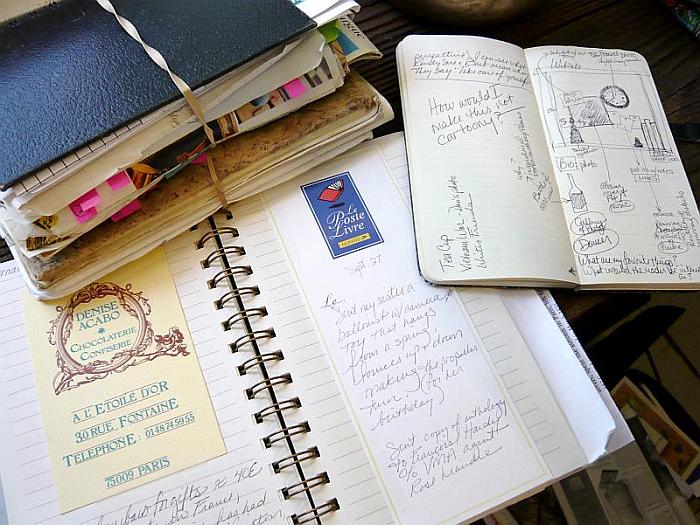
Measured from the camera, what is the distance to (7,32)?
65 centimetres

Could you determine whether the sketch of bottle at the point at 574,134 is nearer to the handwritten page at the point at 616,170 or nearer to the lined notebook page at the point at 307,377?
the handwritten page at the point at 616,170

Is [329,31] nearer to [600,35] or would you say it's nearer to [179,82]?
[179,82]

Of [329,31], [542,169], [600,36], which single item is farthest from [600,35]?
[329,31]

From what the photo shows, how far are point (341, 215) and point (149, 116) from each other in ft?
0.63

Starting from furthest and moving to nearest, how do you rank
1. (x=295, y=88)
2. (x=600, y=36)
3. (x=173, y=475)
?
(x=600, y=36), (x=295, y=88), (x=173, y=475)

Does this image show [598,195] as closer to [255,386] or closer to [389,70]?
[389,70]

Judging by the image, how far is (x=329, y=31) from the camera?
0.65 metres

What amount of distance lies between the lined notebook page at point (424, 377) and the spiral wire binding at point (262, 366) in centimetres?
4

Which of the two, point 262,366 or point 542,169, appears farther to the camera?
point 542,169

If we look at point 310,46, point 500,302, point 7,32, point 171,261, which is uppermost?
point 7,32

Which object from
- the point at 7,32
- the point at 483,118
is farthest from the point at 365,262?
the point at 7,32

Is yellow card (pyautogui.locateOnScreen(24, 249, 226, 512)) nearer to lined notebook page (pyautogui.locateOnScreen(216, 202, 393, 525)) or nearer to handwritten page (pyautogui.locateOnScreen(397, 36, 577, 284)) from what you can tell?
lined notebook page (pyautogui.locateOnScreen(216, 202, 393, 525))

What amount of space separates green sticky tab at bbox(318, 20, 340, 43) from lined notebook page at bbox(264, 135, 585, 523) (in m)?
0.15

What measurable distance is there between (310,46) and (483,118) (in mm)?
191
